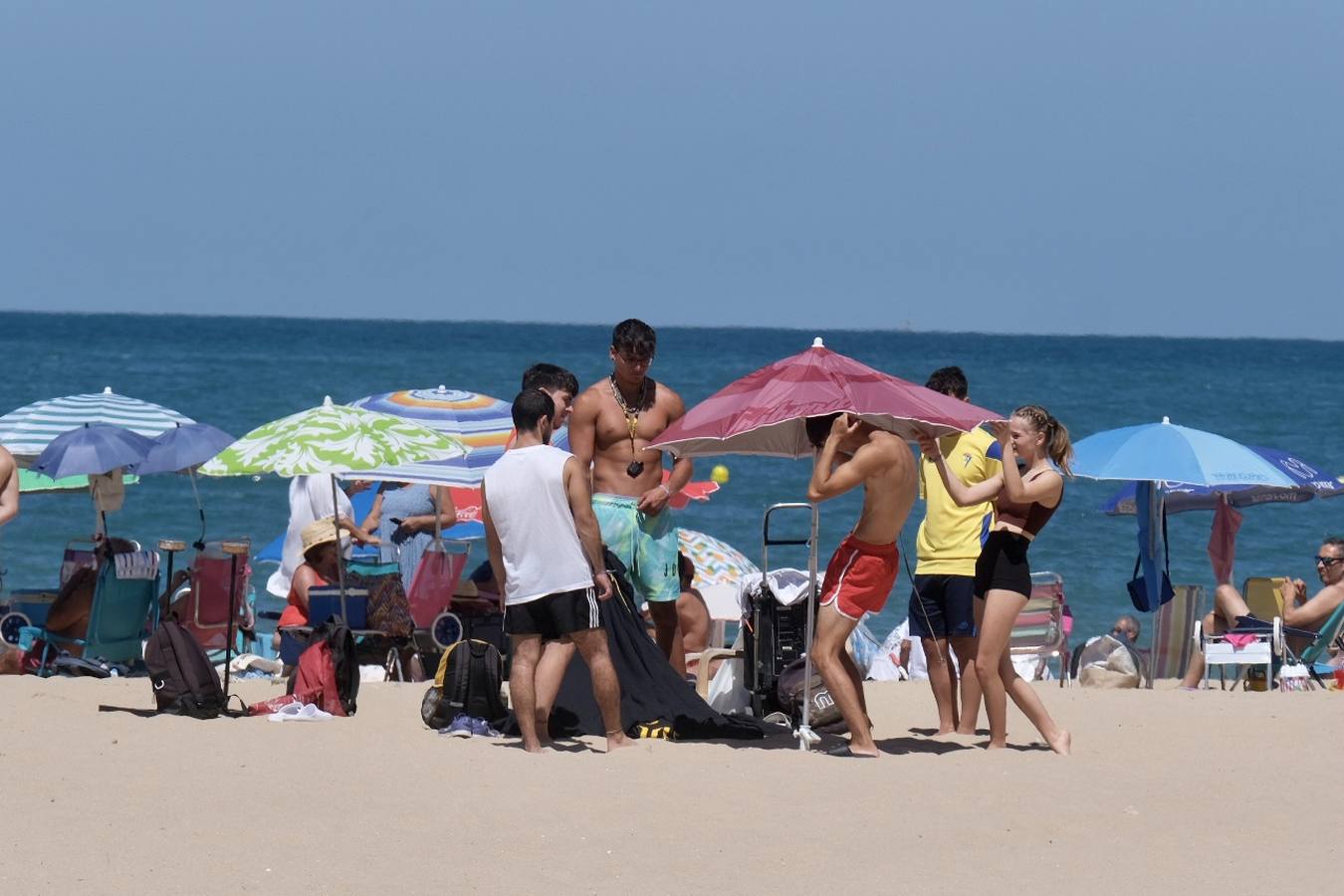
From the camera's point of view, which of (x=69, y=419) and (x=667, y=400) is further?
(x=69, y=419)

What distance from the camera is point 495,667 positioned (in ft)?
23.4

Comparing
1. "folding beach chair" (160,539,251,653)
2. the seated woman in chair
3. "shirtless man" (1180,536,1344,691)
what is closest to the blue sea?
"shirtless man" (1180,536,1344,691)

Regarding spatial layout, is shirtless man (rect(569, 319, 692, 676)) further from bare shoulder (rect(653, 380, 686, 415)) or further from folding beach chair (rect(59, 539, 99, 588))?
folding beach chair (rect(59, 539, 99, 588))

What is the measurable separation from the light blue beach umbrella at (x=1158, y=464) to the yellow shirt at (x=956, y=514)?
1709 mm

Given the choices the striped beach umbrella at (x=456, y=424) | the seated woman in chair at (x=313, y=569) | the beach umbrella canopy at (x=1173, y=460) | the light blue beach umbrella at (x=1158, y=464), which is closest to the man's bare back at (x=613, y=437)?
the seated woman in chair at (x=313, y=569)

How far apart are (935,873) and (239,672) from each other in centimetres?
532

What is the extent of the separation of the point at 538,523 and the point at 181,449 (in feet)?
13.8

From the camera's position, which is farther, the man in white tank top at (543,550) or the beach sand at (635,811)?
the man in white tank top at (543,550)

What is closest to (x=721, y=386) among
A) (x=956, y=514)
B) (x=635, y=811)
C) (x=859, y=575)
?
(x=956, y=514)

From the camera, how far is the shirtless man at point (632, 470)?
691cm

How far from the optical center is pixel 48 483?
34.8ft

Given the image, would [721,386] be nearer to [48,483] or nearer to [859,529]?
[48,483]

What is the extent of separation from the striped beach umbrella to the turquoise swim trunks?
2361mm

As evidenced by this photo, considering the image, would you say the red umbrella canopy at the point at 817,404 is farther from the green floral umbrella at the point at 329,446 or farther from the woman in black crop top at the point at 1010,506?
the green floral umbrella at the point at 329,446
